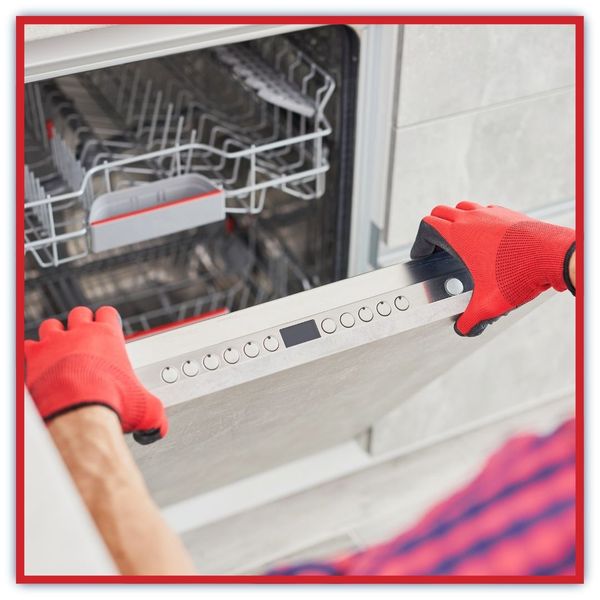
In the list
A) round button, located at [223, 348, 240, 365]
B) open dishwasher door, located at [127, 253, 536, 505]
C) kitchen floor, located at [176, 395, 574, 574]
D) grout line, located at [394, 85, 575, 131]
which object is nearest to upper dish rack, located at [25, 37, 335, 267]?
grout line, located at [394, 85, 575, 131]

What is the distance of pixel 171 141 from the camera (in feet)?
5.11

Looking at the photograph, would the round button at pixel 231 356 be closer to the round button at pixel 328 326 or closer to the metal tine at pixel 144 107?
the round button at pixel 328 326

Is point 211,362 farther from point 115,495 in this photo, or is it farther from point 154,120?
point 154,120

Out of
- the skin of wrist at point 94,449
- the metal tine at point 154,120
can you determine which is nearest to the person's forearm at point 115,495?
the skin of wrist at point 94,449

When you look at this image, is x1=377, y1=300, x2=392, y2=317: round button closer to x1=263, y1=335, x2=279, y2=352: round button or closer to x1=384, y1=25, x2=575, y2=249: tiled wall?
x1=263, y1=335, x2=279, y2=352: round button

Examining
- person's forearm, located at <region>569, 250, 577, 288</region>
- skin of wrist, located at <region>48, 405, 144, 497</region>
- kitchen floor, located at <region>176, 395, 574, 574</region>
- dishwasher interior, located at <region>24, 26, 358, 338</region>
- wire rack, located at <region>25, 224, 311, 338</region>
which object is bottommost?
kitchen floor, located at <region>176, 395, 574, 574</region>

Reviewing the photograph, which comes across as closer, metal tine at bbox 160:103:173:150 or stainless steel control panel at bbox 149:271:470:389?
stainless steel control panel at bbox 149:271:470:389

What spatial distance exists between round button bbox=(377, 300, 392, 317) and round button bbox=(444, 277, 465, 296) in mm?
66

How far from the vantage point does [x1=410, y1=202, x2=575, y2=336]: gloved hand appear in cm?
92

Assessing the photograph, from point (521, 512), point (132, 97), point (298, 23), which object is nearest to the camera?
point (521, 512)

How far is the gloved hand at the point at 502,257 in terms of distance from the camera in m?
0.92

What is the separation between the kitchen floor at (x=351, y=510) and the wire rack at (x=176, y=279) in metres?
0.42

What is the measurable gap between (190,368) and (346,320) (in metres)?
0.16

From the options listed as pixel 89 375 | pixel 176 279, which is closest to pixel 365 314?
pixel 89 375
